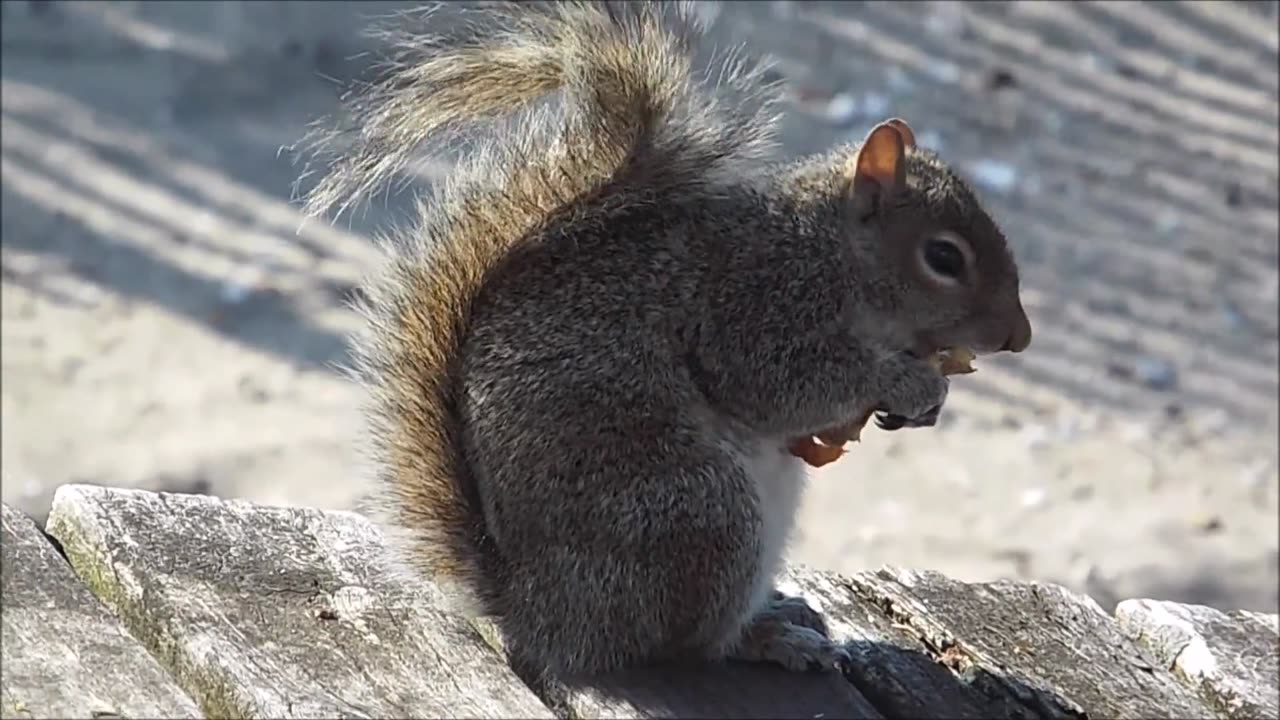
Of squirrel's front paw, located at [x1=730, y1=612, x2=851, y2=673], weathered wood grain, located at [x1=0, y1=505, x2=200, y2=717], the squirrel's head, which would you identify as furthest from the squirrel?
weathered wood grain, located at [x1=0, y1=505, x2=200, y2=717]

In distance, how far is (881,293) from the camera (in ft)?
5.81

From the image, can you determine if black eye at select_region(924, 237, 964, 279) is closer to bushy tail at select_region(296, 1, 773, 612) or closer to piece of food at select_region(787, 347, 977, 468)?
piece of food at select_region(787, 347, 977, 468)

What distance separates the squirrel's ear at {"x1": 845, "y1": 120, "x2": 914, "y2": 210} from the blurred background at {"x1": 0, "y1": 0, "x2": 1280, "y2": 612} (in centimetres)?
127

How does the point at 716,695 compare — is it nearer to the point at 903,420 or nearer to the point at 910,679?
the point at 910,679

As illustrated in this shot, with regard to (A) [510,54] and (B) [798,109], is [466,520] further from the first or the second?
(B) [798,109]

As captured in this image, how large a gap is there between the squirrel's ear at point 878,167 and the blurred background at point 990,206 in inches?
50.1

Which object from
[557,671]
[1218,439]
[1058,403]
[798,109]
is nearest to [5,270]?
[798,109]

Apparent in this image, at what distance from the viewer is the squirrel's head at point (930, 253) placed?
5.85 feet

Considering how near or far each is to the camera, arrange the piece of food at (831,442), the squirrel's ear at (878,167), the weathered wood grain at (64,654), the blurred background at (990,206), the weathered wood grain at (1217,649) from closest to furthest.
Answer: the weathered wood grain at (64,654) → the weathered wood grain at (1217,649) → the piece of food at (831,442) → the squirrel's ear at (878,167) → the blurred background at (990,206)

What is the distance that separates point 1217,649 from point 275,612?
2.27 ft

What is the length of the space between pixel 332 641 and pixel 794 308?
554 millimetres

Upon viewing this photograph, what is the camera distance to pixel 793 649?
1398mm

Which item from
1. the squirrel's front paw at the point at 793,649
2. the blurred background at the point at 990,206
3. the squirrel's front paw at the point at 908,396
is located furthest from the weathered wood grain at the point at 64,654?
the blurred background at the point at 990,206

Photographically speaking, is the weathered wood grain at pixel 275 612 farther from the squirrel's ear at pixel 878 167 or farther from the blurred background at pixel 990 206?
the blurred background at pixel 990 206
